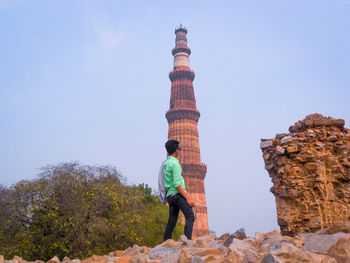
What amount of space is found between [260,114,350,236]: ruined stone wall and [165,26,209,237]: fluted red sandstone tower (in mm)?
28968

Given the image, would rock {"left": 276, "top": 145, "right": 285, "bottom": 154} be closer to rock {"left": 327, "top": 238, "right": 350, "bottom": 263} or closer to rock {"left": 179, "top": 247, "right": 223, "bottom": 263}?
rock {"left": 327, "top": 238, "right": 350, "bottom": 263}

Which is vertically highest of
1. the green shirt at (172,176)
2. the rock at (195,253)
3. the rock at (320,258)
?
the green shirt at (172,176)

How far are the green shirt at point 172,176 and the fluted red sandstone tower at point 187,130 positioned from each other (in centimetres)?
3100

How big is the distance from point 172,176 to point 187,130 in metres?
32.6

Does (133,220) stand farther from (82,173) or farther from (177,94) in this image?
(177,94)

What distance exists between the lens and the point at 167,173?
435 cm

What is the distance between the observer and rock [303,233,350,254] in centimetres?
277

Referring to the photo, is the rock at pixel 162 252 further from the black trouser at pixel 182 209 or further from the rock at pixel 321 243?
the rock at pixel 321 243

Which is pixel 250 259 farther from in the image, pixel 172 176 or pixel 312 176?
pixel 312 176

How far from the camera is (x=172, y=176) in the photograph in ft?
14.1

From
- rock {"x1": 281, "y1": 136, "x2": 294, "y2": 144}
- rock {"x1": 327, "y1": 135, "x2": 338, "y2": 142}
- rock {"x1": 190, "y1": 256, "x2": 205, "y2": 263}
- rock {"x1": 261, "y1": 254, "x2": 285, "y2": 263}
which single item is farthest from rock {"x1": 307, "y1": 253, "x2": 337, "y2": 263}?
rock {"x1": 327, "y1": 135, "x2": 338, "y2": 142}

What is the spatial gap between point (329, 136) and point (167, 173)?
12.2 ft

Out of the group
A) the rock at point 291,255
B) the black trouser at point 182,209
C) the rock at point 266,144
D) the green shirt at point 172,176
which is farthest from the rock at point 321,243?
the rock at point 266,144

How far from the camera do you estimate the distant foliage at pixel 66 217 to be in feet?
31.4
